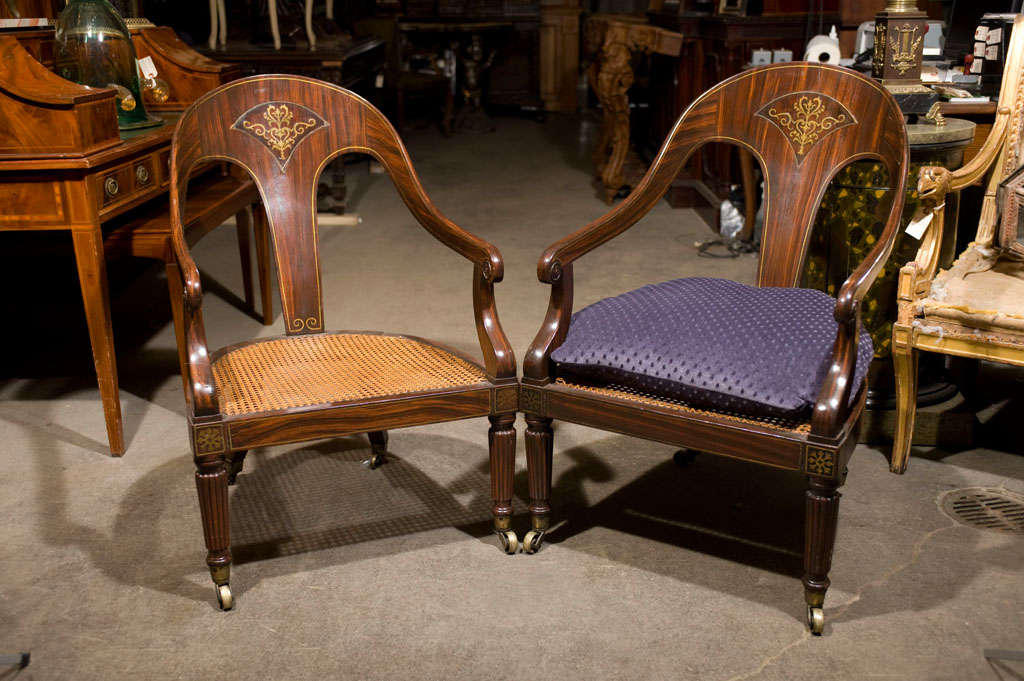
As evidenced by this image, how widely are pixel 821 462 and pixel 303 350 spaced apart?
1193 mm

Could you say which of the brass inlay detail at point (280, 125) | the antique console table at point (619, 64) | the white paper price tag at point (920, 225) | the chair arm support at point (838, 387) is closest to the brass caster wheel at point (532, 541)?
the chair arm support at point (838, 387)

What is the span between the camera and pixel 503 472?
225cm

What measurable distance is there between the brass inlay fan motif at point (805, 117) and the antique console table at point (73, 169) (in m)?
1.66

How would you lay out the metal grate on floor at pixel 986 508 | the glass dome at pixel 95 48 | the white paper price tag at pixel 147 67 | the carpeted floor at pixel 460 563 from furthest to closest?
1. the white paper price tag at pixel 147 67
2. the glass dome at pixel 95 48
3. the metal grate on floor at pixel 986 508
4. the carpeted floor at pixel 460 563

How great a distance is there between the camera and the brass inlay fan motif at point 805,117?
2.23m

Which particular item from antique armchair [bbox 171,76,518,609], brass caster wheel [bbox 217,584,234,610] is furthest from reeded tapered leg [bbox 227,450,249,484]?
brass caster wheel [bbox 217,584,234,610]

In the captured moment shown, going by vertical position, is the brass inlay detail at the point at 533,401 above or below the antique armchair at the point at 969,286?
below

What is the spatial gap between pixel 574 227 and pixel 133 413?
286 cm

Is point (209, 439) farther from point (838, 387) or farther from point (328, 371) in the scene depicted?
point (838, 387)

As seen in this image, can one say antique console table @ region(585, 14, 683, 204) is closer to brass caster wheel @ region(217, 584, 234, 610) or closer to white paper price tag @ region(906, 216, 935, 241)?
white paper price tag @ region(906, 216, 935, 241)

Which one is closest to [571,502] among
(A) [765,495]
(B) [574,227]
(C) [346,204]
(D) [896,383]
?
(A) [765,495]

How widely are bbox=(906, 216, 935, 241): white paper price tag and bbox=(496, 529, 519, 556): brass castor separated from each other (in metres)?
1.23

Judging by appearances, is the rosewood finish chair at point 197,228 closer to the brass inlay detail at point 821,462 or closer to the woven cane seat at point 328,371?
the woven cane seat at point 328,371

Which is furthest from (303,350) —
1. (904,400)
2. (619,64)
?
(619,64)
